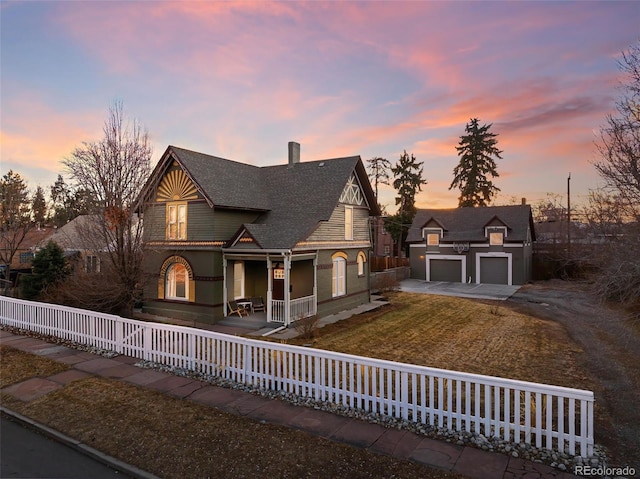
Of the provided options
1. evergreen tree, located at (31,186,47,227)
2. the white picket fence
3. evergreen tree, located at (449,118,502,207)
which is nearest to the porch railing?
the white picket fence

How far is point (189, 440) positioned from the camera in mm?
5379

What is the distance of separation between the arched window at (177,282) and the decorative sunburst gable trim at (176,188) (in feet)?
10.4

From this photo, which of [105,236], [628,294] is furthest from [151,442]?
[628,294]

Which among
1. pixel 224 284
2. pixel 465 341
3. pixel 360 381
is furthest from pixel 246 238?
pixel 360 381

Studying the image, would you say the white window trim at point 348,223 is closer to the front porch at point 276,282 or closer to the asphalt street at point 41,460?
the front porch at point 276,282

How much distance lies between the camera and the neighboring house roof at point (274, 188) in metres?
15.6

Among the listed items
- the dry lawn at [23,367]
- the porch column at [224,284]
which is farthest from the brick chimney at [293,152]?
the dry lawn at [23,367]

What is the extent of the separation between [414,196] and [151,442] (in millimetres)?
50390

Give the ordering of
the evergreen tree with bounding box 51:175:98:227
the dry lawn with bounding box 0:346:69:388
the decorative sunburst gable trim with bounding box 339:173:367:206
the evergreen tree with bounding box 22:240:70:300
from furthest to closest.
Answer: the evergreen tree with bounding box 51:175:98:227
the decorative sunburst gable trim with bounding box 339:173:367:206
the evergreen tree with bounding box 22:240:70:300
the dry lawn with bounding box 0:346:69:388

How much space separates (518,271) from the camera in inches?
1243

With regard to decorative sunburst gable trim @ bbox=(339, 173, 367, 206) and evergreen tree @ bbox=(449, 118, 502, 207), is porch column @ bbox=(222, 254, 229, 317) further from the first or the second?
evergreen tree @ bbox=(449, 118, 502, 207)

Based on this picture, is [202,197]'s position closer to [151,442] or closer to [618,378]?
[151,442]

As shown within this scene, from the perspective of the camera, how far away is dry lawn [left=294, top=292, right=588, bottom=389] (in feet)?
33.3

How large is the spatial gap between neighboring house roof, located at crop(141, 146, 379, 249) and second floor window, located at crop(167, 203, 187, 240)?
4.94 ft
